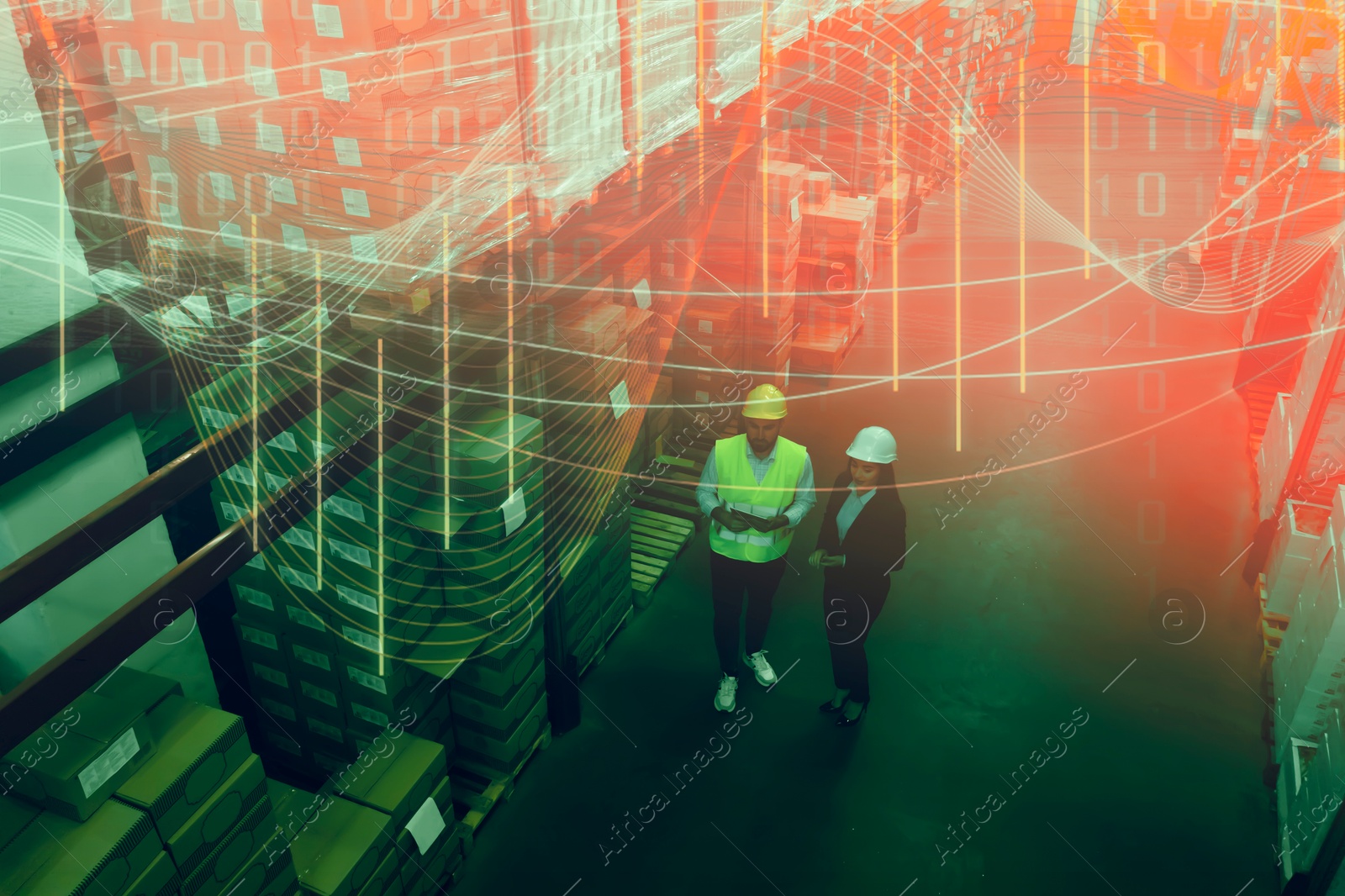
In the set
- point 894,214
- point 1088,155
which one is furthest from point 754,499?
point 1088,155

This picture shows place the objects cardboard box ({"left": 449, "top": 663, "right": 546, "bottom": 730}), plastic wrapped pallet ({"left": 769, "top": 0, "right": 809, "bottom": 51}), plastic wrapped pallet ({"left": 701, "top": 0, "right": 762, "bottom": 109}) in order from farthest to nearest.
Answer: plastic wrapped pallet ({"left": 769, "top": 0, "right": 809, "bottom": 51}) < plastic wrapped pallet ({"left": 701, "top": 0, "right": 762, "bottom": 109}) < cardboard box ({"left": 449, "top": 663, "right": 546, "bottom": 730})

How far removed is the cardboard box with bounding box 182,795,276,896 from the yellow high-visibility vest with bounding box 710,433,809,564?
2267 millimetres

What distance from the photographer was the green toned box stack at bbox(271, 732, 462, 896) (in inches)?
124

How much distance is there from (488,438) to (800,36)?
15.6ft

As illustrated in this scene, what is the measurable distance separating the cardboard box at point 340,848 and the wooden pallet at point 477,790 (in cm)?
57

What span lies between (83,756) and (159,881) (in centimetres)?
44

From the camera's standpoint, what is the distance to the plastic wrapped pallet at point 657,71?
14.0 ft

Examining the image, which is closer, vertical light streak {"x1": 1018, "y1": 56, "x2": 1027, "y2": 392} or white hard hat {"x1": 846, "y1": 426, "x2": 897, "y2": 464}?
white hard hat {"x1": 846, "y1": 426, "x2": 897, "y2": 464}

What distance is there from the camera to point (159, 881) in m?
2.50

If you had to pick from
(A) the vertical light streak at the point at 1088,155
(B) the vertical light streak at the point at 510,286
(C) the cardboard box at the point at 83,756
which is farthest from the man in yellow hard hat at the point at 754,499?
(A) the vertical light streak at the point at 1088,155

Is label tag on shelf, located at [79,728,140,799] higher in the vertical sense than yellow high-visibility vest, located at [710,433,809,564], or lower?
higher

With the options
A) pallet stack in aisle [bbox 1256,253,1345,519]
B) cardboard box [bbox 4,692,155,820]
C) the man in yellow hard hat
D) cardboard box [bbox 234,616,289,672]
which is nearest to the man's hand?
the man in yellow hard hat

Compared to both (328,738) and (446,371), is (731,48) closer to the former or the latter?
(446,371)

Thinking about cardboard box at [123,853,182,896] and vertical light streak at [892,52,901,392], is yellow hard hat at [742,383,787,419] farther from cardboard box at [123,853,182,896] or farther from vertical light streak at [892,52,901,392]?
vertical light streak at [892,52,901,392]
